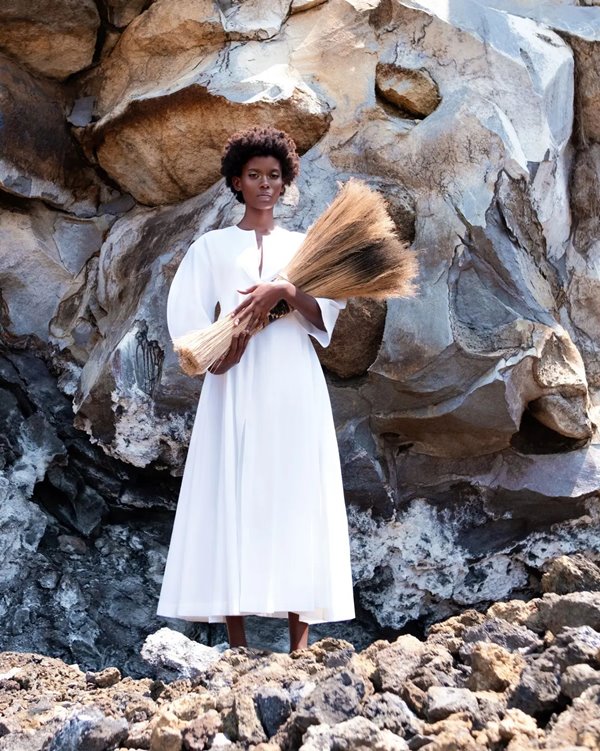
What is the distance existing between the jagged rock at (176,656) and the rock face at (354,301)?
42.1 inches

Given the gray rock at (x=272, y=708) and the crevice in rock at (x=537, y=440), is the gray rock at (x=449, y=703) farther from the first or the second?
the crevice in rock at (x=537, y=440)

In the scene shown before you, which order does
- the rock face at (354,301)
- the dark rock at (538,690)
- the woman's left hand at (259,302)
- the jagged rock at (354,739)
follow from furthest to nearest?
1. the rock face at (354,301)
2. the woman's left hand at (259,302)
3. the dark rock at (538,690)
4. the jagged rock at (354,739)

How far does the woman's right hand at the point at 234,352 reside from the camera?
3160 mm

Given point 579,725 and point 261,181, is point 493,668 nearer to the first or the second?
point 579,725

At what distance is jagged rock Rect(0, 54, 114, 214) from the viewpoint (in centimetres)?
454

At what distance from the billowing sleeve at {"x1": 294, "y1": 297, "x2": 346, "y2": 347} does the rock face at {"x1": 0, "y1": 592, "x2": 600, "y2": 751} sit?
1029 millimetres

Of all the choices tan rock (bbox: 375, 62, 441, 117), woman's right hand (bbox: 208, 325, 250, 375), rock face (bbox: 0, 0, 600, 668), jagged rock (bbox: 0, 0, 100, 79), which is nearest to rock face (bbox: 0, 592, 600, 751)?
woman's right hand (bbox: 208, 325, 250, 375)

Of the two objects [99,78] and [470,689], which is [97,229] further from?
[470,689]

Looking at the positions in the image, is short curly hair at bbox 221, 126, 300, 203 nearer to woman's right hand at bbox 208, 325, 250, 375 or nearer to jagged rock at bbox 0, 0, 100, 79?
woman's right hand at bbox 208, 325, 250, 375

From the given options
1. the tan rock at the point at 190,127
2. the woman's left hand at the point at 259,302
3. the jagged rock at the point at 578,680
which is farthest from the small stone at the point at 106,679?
the tan rock at the point at 190,127

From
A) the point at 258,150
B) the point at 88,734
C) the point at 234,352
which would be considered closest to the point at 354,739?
the point at 88,734

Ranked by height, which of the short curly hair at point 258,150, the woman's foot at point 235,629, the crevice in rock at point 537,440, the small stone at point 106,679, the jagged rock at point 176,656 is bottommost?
the small stone at point 106,679

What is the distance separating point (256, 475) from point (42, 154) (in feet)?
7.50

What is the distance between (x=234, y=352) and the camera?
3.18 meters
